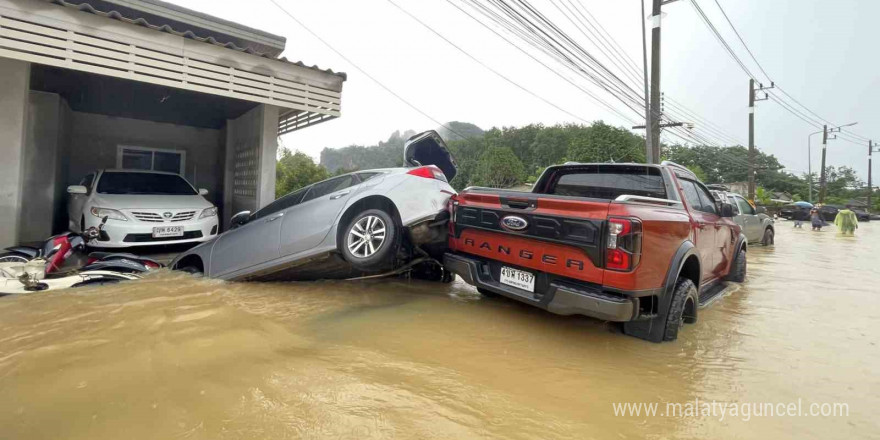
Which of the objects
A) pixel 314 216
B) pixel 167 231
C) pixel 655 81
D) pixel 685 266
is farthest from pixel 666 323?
pixel 655 81

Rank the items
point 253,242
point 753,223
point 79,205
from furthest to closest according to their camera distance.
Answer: point 753,223 → point 79,205 → point 253,242

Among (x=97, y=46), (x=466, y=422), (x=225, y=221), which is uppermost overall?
(x=97, y=46)

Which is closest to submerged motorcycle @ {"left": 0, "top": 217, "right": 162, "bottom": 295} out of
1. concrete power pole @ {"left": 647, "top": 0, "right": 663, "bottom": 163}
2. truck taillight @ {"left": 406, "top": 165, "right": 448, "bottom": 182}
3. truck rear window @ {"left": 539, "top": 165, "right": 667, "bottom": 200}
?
truck taillight @ {"left": 406, "top": 165, "right": 448, "bottom": 182}

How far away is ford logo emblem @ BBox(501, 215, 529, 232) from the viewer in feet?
11.2

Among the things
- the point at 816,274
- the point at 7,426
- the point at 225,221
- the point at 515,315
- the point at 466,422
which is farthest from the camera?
the point at 225,221

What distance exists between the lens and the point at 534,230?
3.34m

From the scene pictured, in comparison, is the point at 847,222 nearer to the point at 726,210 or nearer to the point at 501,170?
the point at 726,210

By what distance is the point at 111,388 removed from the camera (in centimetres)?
224

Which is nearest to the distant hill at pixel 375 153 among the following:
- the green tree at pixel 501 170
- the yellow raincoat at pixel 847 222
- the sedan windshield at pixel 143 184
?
the green tree at pixel 501 170

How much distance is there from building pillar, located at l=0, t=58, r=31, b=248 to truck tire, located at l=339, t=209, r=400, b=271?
4.55 meters

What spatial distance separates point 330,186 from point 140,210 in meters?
3.13

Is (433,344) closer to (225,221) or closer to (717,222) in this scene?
(717,222)

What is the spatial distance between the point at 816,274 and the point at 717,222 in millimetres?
4534

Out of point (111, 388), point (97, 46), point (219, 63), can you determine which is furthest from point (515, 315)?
point (97, 46)
